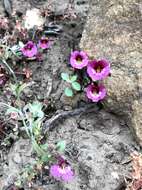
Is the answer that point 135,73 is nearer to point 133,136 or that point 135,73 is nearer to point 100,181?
point 133,136

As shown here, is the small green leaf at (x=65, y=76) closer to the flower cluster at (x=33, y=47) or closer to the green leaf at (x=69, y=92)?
the green leaf at (x=69, y=92)

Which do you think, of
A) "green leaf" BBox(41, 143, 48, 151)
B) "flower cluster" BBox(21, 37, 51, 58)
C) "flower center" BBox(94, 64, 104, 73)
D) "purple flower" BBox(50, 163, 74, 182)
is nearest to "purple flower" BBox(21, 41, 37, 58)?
"flower cluster" BBox(21, 37, 51, 58)

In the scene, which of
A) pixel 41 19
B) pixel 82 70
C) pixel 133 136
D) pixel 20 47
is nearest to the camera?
pixel 133 136

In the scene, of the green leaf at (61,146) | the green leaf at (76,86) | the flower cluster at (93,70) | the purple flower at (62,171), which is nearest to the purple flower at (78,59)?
the flower cluster at (93,70)

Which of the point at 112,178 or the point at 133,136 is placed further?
the point at 133,136

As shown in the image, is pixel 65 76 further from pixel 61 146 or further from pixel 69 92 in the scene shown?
pixel 61 146

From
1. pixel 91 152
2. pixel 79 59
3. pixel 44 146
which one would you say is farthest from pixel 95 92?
pixel 44 146

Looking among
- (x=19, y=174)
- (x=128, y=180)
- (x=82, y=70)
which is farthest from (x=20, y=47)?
(x=128, y=180)
